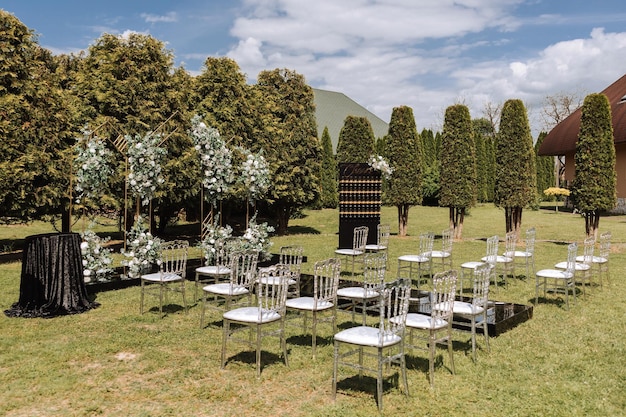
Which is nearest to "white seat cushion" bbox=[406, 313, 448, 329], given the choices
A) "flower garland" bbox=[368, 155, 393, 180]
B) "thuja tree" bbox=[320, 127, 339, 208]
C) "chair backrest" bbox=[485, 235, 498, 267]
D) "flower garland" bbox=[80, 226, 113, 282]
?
"chair backrest" bbox=[485, 235, 498, 267]

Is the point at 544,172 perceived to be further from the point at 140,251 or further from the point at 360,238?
the point at 140,251

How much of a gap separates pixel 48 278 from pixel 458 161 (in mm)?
13702

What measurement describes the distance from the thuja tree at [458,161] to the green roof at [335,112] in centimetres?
2419

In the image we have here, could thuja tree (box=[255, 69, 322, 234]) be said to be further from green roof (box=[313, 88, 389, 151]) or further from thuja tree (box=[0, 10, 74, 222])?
green roof (box=[313, 88, 389, 151])

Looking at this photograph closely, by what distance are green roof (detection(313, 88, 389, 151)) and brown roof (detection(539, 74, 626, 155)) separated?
14255 millimetres

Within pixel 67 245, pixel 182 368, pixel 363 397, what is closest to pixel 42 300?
pixel 67 245

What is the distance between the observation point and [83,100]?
16297 millimetres

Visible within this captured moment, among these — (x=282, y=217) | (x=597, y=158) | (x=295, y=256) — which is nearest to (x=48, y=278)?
(x=295, y=256)

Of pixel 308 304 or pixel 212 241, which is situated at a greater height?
pixel 212 241

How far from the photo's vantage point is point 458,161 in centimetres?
1823

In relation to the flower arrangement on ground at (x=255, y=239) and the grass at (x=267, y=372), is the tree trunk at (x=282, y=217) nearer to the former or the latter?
the flower arrangement on ground at (x=255, y=239)

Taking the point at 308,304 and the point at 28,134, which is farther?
the point at 28,134

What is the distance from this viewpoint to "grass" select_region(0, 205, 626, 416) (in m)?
5.07

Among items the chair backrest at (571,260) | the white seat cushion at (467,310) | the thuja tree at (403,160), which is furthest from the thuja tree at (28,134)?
the chair backrest at (571,260)
